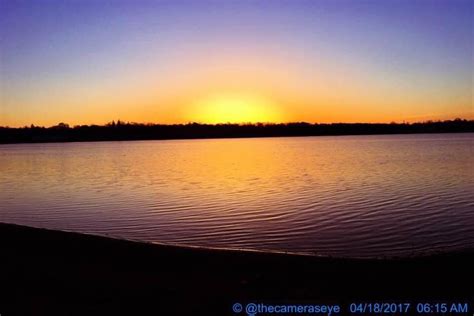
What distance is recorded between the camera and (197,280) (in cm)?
843

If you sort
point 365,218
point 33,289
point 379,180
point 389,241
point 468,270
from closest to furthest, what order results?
1. point 33,289
2. point 468,270
3. point 389,241
4. point 365,218
5. point 379,180

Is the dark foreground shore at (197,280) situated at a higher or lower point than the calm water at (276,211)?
higher

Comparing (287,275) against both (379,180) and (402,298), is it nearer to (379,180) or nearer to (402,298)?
(402,298)

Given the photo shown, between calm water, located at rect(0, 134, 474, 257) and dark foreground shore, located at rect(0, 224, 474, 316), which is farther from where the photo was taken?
calm water, located at rect(0, 134, 474, 257)

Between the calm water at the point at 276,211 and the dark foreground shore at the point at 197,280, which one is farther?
the calm water at the point at 276,211

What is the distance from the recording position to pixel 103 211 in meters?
22.2

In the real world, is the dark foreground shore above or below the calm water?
above

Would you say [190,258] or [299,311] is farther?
[190,258]

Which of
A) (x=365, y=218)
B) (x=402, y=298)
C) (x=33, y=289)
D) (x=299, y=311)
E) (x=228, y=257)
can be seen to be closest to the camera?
(x=299, y=311)

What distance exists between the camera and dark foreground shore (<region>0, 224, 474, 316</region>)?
7.04m

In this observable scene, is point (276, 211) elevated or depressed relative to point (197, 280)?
depressed

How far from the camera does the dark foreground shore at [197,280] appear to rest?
23.1 ft

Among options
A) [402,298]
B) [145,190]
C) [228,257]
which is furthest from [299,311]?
[145,190]

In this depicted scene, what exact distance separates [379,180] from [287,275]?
25.8 metres
